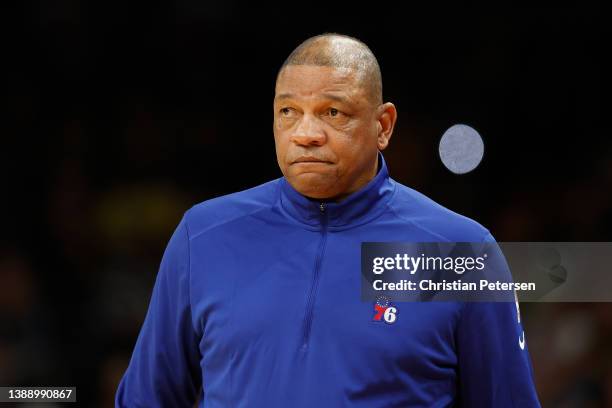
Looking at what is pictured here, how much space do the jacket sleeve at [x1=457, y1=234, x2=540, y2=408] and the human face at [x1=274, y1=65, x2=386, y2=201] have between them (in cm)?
32

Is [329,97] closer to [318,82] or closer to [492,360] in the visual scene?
[318,82]

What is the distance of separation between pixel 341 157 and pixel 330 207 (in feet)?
0.29

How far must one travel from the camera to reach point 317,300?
181 centimetres

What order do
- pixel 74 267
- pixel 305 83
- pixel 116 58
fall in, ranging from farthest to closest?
pixel 116 58, pixel 74 267, pixel 305 83

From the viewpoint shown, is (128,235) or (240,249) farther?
(128,235)

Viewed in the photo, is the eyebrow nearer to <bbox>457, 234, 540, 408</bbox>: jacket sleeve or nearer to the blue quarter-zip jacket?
the blue quarter-zip jacket

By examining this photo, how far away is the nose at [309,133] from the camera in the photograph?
1.84m

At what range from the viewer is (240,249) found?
1.91m

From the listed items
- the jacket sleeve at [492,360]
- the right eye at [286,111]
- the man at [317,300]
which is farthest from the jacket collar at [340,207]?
the jacket sleeve at [492,360]

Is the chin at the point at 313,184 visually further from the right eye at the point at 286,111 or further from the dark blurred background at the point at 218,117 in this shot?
the dark blurred background at the point at 218,117

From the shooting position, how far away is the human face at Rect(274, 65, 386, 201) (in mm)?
1856

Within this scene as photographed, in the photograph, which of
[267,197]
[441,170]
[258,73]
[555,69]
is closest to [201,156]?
[258,73]

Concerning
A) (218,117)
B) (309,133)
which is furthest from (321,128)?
(218,117)

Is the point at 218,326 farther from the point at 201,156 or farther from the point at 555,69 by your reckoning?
the point at 555,69
